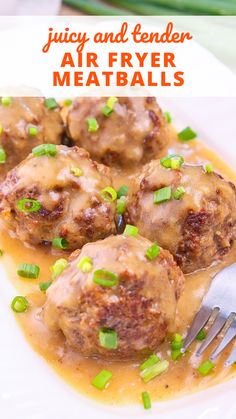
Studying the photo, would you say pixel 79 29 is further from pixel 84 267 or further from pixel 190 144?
pixel 84 267

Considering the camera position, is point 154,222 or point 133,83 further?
point 133,83

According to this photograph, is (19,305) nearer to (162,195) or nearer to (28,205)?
(28,205)

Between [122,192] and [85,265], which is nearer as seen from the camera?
[85,265]

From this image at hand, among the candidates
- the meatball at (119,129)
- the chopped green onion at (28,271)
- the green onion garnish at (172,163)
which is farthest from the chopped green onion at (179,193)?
the chopped green onion at (28,271)

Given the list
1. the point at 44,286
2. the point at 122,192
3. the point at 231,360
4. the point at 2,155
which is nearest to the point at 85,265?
the point at 44,286

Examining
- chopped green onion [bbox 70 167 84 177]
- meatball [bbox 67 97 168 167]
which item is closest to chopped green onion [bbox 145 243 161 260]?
chopped green onion [bbox 70 167 84 177]

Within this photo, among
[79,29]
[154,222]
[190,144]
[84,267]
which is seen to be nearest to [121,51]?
[79,29]
